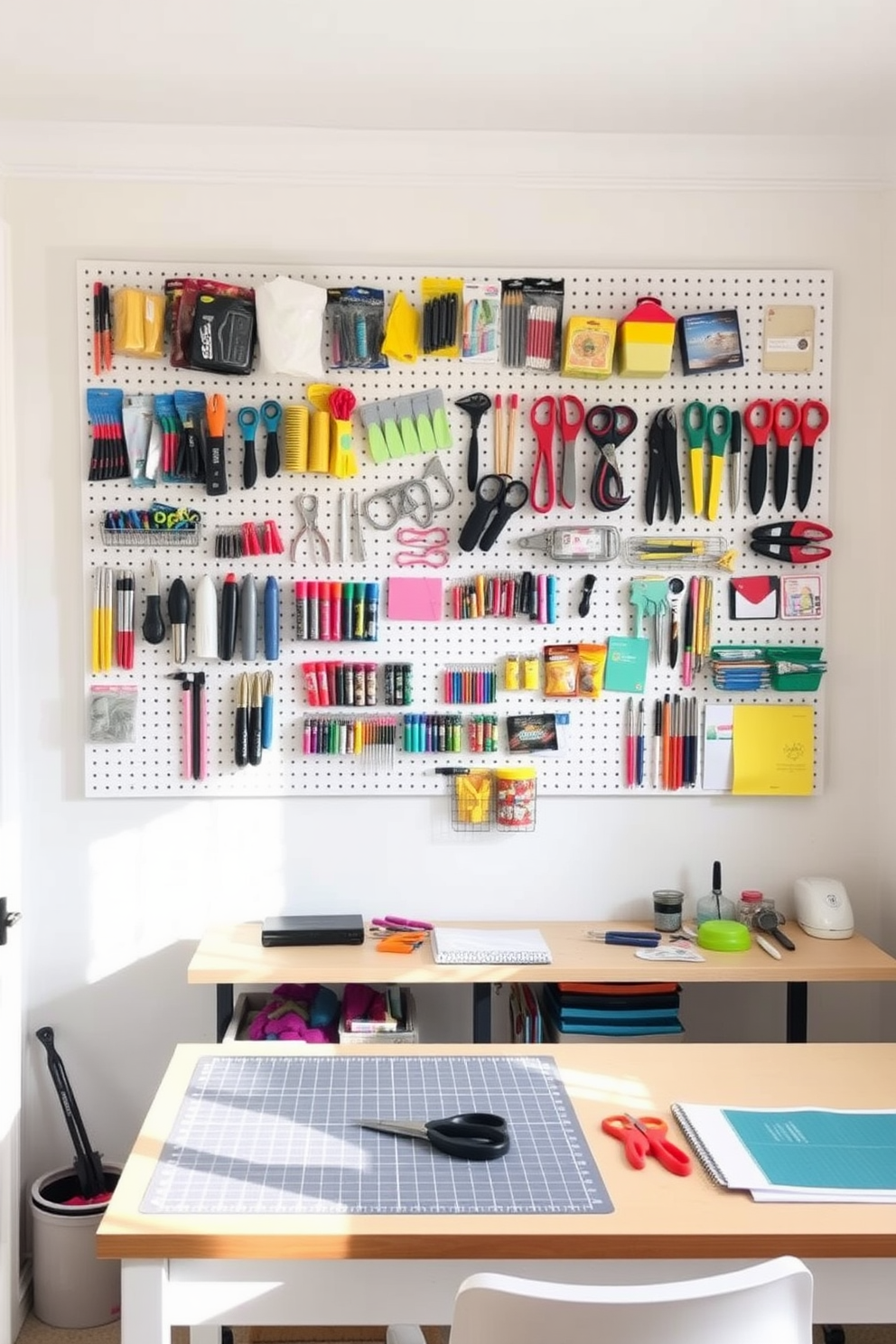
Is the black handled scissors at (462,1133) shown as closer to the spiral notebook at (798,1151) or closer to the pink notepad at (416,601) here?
the spiral notebook at (798,1151)

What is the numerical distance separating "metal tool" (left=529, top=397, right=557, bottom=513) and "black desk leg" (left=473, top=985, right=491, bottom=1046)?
3.88ft

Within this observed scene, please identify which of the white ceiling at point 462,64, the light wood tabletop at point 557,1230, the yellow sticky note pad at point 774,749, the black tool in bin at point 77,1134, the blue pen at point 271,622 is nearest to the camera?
the light wood tabletop at point 557,1230

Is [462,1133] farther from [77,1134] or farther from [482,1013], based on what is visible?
[77,1134]

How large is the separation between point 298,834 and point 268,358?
119 cm

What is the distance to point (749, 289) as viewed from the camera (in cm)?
308

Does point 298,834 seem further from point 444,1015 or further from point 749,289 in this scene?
point 749,289

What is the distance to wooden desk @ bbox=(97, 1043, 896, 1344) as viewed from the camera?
1.47m

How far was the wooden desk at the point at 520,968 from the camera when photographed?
105 inches

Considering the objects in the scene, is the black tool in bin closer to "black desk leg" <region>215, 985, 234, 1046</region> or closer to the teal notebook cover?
"black desk leg" <region>215, 985, 234, 1046</region>

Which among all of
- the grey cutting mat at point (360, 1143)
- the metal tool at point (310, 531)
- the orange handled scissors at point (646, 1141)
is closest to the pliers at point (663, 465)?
the metal tool at point (310, 531)

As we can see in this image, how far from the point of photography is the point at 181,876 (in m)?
3.10

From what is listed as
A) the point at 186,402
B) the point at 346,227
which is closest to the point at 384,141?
the point at 346,227

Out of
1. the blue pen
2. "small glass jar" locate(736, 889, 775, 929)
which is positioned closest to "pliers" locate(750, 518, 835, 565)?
"small glass jar" locate(736, 889, 775, 929)

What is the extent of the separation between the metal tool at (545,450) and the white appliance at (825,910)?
1.15 meters
